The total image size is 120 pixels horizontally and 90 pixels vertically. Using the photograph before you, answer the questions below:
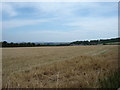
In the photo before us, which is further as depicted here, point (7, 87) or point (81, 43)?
point (81, 43)

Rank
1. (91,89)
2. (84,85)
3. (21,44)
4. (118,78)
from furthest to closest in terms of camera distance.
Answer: (21,44), (118,78), (84,85), (91,89)

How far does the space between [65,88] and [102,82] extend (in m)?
0.94

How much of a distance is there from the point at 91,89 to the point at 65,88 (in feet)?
1.92

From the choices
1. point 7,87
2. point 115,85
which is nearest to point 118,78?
point 115,85

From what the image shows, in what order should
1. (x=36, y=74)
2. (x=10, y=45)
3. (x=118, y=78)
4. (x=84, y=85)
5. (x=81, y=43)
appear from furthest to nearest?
1. (x=81, y=43)
2. (x=10, y=45)
3. (x=36, y=74)
4. (x=118, y=78)
5. (x=84, y=85)

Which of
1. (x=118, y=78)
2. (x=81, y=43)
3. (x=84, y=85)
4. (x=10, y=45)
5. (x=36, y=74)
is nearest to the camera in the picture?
(x=84, y=85)

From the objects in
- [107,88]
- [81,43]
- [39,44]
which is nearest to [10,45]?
[39,44]

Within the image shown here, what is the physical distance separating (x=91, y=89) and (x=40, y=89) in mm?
1160

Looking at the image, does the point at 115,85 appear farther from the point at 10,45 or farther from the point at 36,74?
the point at 10,45

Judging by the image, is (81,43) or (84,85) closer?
(84,85)

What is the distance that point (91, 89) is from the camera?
4156 millimetres

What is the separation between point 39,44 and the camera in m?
65.6

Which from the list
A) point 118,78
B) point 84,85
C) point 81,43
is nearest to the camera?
point 84,85

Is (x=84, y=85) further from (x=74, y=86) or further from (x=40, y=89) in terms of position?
(x=40, y=89)
